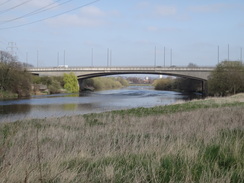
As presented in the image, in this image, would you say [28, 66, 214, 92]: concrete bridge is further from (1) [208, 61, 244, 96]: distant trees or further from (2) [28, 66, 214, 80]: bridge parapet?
(1) [208, 61, 244, 96]: distant trees

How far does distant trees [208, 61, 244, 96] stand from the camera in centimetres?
5112

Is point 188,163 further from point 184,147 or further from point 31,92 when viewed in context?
point 31,92

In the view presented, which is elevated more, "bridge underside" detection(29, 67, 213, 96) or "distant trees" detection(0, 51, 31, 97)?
"bridge underside" detection(29, 67, 213, 96)

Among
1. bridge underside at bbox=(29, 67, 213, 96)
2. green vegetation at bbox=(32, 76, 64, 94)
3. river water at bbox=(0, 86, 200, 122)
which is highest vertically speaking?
bridge underside at bbox=(29, 67, 213, 96)

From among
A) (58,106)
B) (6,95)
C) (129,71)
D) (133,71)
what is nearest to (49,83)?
(129,71)

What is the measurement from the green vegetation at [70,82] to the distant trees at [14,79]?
1694 centimetres

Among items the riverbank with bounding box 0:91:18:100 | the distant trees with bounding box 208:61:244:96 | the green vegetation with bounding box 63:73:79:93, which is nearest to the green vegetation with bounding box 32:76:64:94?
the green vegetation with bounding box 63:73:79:93

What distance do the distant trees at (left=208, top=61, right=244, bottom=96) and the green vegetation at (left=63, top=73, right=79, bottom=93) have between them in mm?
37838

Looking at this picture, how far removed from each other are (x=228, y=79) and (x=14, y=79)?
40166mm

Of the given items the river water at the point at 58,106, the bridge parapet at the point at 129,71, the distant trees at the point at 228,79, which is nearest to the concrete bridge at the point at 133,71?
the bridge parapet at the point at 129,71

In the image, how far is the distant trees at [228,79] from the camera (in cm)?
5112

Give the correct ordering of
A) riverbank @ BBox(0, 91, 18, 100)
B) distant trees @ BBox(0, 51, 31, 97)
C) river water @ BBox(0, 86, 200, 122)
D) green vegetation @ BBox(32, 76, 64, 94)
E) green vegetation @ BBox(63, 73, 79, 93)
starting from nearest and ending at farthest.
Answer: river water @ BBox(0, 86, 200, 122) → riverbank @ BBox(0, 91, 18, 100) → distant trees @ BBox(0, 51, 31, 97) → green vegetation @ BBox(32, 76, 64, 94) → green vegetation @ BBox(63, 73, 79, 93)

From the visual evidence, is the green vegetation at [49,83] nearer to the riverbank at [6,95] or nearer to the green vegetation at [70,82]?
the green vegetation at [70,82]

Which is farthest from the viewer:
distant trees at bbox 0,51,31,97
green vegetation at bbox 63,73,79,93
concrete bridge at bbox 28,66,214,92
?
green vegetation at bbox 63,73,79,93
